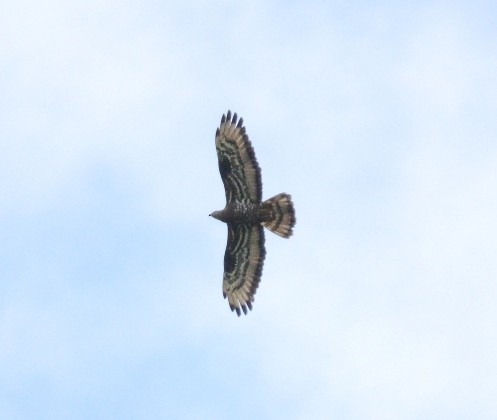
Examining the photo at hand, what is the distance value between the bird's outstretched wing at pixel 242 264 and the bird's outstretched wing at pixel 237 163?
925 millimetres

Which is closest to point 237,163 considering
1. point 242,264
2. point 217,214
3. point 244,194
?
point 244,194

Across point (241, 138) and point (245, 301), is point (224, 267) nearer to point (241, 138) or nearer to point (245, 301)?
point (245, 301)

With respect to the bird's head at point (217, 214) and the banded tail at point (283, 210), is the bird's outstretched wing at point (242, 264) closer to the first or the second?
the bird's head at point (217, 214)

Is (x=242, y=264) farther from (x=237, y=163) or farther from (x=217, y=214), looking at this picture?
(x=237, y=163)

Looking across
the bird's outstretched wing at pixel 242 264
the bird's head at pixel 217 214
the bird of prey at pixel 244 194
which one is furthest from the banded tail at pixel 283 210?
the bird's head at pixel 217 214

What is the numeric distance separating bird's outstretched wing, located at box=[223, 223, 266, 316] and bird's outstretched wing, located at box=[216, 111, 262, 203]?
3.03 ft

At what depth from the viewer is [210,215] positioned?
3244 centimetres

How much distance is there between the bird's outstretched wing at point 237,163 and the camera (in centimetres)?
3155

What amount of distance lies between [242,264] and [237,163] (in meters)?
2.66

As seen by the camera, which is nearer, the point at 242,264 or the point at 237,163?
the point at 237,163

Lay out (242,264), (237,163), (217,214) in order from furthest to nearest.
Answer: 1. (242,264)
2. (217,214)
3. (237,163)

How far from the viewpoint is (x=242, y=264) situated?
3300 cm

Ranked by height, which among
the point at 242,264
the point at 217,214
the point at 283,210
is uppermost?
the point at 217,214

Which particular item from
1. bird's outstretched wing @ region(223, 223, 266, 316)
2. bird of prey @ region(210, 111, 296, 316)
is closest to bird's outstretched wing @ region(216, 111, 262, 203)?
bird of prey @ region(210, 111, 296, 316)
